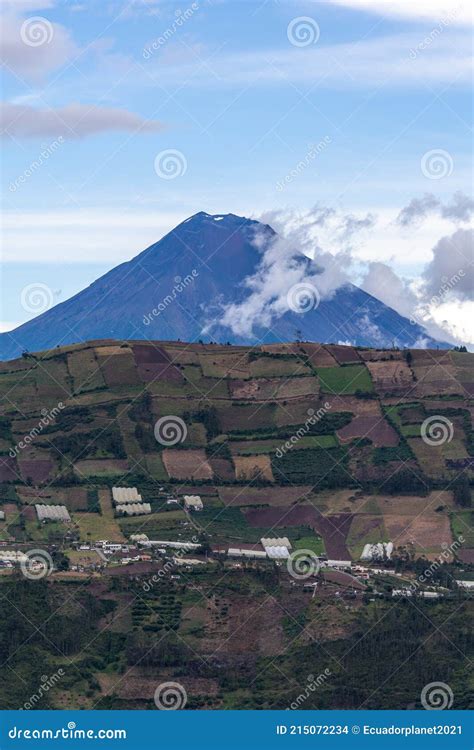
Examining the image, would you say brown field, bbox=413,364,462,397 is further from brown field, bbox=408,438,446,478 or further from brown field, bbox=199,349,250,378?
brown field, bbox=199,349,250,378

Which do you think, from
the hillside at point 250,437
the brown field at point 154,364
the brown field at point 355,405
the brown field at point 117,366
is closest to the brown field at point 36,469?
the hillside at point 250,437

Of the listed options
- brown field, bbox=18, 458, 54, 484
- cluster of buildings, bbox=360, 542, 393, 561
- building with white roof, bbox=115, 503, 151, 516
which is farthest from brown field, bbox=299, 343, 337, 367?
cluster of buildings, bbox=360, 542, 393, 561

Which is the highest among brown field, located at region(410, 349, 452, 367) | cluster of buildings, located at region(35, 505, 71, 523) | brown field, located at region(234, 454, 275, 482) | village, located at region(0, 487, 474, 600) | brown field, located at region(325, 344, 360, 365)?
brown field, located at region(325, 344, 360, 365)

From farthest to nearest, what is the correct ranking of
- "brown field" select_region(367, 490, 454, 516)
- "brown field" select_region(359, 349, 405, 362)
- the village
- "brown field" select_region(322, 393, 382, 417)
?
"brown field" select_region(359, 349, 405, 362)
"brown field" select_region(322, 393, 382, 417)
"brown field" select_region(367, 490, 454, 516)
the village

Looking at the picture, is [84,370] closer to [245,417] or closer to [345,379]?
[245,417]

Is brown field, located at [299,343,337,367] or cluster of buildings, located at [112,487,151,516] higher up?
brown field, located at [299,343,337,367]

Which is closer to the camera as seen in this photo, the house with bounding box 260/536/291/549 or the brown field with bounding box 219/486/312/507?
the house with bounding box 260/536/291/549

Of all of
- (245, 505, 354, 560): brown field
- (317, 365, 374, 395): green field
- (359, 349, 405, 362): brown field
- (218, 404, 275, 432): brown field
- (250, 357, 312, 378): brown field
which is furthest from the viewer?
(359, 349, 405, 362): brown field

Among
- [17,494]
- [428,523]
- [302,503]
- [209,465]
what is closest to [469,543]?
[428,523]

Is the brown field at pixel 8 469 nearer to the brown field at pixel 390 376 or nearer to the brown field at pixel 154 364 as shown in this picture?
the brown field at pixel 154 364
